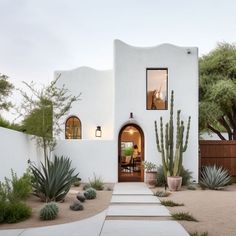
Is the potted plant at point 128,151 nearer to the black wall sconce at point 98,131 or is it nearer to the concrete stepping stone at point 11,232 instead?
the black wall sconce at point 98,131

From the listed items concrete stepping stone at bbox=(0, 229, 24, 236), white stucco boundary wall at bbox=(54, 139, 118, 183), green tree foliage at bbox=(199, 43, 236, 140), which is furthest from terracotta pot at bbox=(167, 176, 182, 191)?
concrete stepping stone at bbox=(0, 229, 24, 236)

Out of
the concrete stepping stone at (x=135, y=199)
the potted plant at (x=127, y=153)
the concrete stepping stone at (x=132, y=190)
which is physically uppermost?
the potted plant at (x=127, y=153)

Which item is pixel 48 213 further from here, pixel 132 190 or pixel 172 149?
pixel 172 149

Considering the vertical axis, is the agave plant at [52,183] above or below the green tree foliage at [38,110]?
below

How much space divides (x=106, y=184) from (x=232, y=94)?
29.0 ft

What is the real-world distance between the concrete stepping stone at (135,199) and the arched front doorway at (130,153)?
4.44 m

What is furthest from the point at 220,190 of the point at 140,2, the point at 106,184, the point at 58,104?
the point at 140,2

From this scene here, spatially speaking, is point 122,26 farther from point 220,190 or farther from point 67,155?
point 220,190

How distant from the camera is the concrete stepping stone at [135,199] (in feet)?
34.9

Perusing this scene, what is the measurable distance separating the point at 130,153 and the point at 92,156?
2142mm

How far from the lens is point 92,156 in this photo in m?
16.1

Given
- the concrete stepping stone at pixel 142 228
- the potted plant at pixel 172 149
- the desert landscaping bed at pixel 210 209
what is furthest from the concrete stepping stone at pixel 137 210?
the potted plant at pixel 172 149

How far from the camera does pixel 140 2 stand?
46.6ft

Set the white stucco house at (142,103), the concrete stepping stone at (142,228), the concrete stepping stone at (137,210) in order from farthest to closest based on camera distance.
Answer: the white stucco house at (142,103) → the concrete stepping stone at (137,210) → the concrete stepping stone at (142,228)
